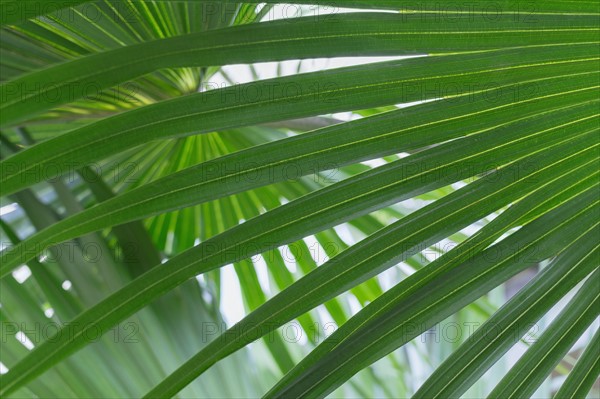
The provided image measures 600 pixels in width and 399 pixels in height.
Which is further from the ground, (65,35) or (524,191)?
(65,35)

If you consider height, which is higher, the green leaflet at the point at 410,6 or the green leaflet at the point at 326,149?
the green leaflet at the point at 410,6

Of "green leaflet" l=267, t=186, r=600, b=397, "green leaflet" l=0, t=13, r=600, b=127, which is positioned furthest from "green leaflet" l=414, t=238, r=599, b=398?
"green leaflet" l=0, t=13, r=600, b=127

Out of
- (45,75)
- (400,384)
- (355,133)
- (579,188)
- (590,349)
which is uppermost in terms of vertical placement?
(45,75)

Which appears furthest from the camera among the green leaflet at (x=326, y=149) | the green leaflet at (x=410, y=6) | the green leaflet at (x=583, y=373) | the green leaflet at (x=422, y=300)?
the green leaflet at (x=583, y=373)

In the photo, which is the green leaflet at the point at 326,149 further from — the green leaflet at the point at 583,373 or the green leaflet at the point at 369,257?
the green leaflet at the point at 583,373

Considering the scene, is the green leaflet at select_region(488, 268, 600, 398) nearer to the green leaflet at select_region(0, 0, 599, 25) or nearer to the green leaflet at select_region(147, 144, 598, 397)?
the green leaflet at select_region(147, 144, 598, 397)

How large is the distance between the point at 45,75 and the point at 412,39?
33cm

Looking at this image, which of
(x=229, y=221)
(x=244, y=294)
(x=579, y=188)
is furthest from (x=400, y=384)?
(x=579, y=188)

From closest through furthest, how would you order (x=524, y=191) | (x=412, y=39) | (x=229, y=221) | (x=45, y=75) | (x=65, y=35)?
(x=45, y=75) → (x=412, y=39) → (x=524, y=191) → (x=65, y=35) → (x=229, y=221)

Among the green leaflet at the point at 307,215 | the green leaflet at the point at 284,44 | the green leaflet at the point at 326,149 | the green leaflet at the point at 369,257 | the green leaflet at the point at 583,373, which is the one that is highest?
the green leaflet at the point at 284,44

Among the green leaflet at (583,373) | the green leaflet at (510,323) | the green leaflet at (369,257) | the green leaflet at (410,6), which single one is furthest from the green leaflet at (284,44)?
the green leaflet at (583,373)

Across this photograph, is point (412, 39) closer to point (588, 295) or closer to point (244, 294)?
point (588, 295)

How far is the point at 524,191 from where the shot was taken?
2.67 feet

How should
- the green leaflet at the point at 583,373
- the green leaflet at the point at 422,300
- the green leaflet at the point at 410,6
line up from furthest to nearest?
the green leaflet at the point at 583,373
the green leaflet at the point at 422,300
the green leaflet at the point at 410,6
